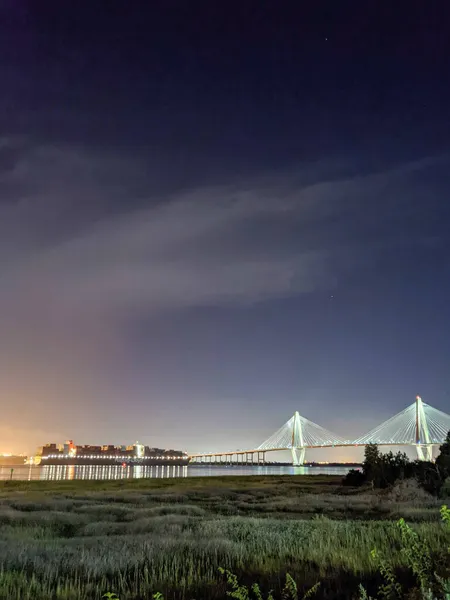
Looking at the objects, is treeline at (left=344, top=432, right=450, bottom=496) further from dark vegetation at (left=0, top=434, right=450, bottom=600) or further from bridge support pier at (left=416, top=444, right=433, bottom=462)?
bridge support pier at (left=416, top=444, right=433, bottom=462)

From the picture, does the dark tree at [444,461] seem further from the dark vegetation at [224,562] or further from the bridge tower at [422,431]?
the bridge tower at [422,431]

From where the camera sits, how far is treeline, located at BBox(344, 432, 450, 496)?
3488cm

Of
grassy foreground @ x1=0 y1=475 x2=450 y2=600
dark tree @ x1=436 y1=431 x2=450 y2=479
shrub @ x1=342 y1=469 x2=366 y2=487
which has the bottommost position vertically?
grassy foreground @ x1=0 y1=475 x2=450 y2=600

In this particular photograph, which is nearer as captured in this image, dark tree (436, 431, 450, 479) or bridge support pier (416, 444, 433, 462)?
dark tree (436, 431, 450, 479)

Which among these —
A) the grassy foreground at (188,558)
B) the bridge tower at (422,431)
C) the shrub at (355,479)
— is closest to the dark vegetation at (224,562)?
the grassy foreground at (188,558)

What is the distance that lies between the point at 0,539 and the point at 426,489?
29.5 metres

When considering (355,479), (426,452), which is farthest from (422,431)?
(355,479)

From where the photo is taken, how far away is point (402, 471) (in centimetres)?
4116

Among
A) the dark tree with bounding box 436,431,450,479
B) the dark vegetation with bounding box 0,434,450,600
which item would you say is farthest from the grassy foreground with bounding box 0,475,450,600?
the dark tree with bounding box 436,431,450,479

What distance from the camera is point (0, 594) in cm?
791

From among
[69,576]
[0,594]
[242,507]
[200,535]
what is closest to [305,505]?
[242,507]

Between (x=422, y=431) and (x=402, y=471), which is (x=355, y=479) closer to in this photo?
(x=402, y=471)

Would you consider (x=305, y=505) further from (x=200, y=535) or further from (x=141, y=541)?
(x=141, y=541)

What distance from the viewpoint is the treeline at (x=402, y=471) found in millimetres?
34875
